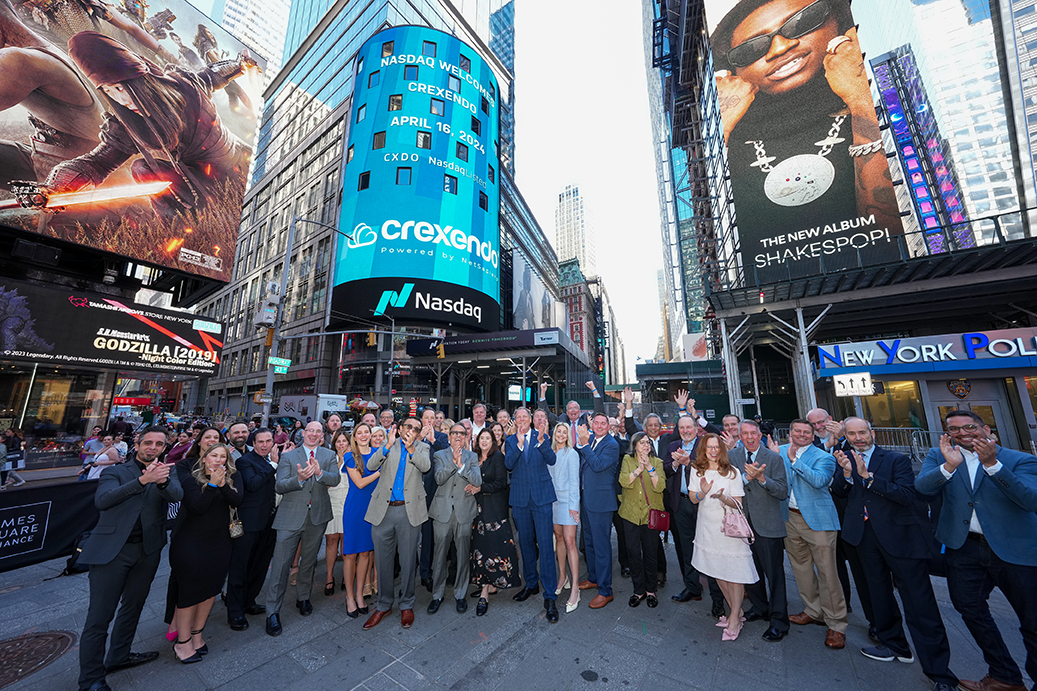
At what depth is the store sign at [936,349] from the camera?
43.0 feet


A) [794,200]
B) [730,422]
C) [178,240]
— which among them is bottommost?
[730,422]

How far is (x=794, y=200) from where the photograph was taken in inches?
808

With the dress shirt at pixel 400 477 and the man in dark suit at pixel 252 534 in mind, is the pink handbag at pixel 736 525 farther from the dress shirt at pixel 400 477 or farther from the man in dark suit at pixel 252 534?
the man in dark suit at pixel 252 534

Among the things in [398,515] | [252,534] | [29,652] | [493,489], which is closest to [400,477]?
[398,515]

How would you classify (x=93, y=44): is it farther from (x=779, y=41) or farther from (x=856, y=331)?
(x=856, y=331)

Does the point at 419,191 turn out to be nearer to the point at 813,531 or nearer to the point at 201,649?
the point at 201,649

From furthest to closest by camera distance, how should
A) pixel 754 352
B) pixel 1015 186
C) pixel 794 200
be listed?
pixel 1015 186, pixel 754 352, pixel 794 200

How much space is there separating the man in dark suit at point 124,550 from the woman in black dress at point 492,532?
10.1ft

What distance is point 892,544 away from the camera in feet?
11.6

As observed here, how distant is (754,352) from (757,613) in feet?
93.4

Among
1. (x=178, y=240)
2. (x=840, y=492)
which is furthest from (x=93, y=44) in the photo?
(x=840, y=492)

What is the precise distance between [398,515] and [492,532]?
1187mm

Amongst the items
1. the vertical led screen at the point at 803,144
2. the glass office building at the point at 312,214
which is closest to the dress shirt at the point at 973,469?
the vertical led screen at the point at 803,144

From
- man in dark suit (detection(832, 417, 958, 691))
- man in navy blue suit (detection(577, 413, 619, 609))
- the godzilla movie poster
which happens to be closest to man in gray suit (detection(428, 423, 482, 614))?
man in navy blue suit (detection(577, 413, 619, 609))
